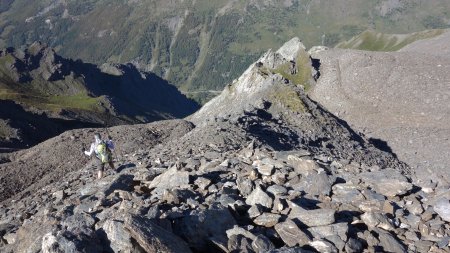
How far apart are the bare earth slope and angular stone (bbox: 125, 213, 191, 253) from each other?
40.2m

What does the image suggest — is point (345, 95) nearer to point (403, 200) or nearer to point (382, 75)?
point (382, 75)

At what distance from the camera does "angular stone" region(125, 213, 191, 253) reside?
43.5ft

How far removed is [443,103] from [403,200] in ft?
159

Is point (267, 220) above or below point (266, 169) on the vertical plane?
above

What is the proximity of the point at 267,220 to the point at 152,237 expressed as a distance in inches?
185

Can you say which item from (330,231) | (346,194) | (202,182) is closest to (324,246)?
(330,231)

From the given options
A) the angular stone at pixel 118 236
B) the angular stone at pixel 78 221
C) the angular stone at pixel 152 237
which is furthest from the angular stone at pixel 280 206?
the angular stone at pixel 78 221

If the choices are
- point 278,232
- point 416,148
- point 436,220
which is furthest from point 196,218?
point 416,148

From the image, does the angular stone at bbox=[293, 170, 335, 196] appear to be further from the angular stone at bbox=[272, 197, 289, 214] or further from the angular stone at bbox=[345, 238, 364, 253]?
the angular stone at bbox=[345, 238, 364, 253]

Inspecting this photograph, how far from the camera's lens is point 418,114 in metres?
60.0

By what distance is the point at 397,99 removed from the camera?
64.0 metres

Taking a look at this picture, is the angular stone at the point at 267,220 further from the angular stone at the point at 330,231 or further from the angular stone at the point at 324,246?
the angular stone at the point at 324,246

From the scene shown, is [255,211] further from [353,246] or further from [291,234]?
[353,246]

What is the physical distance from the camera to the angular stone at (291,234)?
15.2 meters
